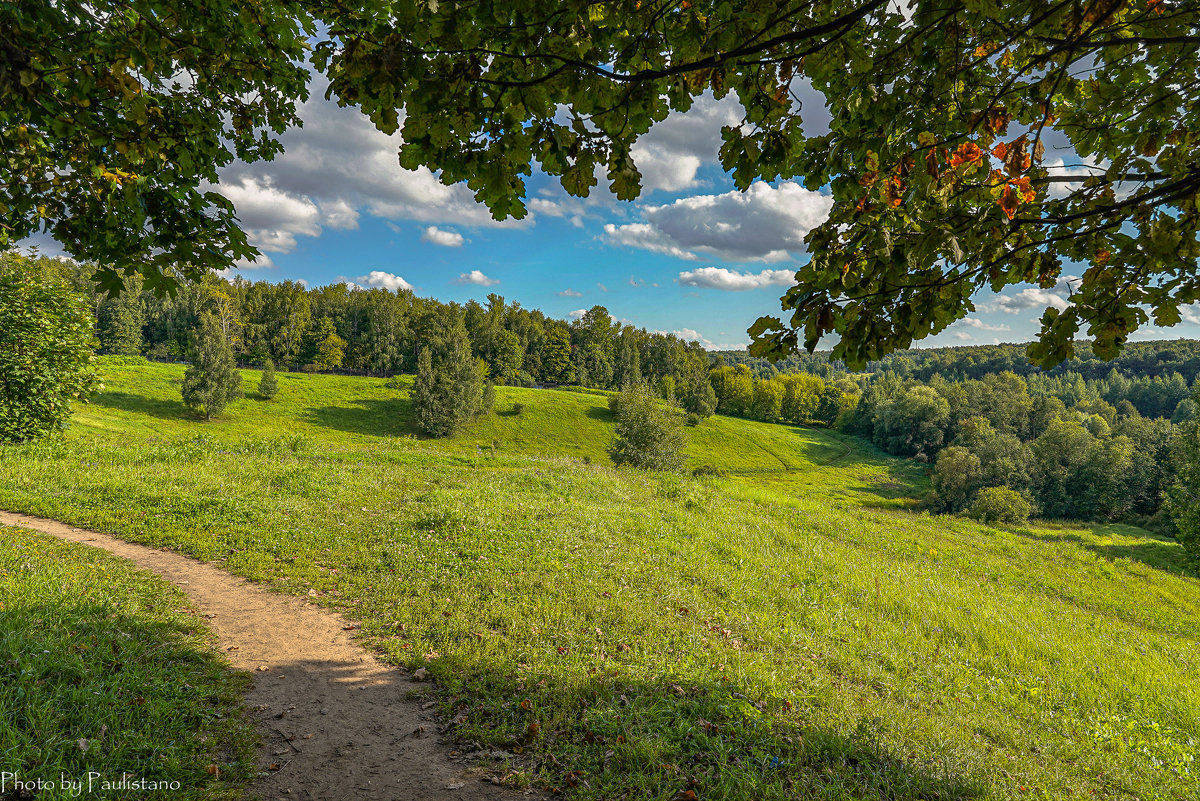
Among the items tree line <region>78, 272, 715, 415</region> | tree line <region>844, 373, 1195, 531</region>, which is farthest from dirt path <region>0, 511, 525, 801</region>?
tree line <region>78, 272, 715, 415</region>

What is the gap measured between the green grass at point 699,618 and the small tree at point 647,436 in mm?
16458

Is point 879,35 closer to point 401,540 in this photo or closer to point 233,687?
point 233,687

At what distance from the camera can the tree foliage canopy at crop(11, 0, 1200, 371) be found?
2.52 m

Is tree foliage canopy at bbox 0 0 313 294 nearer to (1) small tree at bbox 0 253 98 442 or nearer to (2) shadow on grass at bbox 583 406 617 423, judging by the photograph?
(1) small tree at bbox 0 253 98 442

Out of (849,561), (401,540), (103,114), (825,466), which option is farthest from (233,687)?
(825,466)

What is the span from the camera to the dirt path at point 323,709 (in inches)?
154

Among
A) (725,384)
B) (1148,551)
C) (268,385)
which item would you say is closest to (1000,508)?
(1148,551)

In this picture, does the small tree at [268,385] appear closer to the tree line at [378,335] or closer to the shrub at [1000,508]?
the tree line at [378,335]

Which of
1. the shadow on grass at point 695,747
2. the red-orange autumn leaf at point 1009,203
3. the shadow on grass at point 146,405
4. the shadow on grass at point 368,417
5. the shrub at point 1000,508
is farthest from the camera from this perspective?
the shadow on grass at point 368,417

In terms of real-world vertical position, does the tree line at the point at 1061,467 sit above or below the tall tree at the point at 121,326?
below

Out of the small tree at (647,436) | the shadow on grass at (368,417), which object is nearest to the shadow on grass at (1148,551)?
the small tree at (647,436)

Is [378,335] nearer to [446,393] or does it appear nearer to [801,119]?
[446,393]

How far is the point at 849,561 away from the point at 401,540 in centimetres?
1071

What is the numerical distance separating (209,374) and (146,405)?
6.84m
